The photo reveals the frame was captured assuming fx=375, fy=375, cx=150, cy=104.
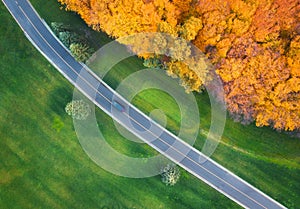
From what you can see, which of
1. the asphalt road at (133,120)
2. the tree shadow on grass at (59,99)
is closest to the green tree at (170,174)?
the asphalt road at (133,120)

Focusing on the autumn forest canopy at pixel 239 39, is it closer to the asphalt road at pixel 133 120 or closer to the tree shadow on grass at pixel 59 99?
the asphalt road at pixel 133 120

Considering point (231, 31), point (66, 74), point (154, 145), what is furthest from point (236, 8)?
point (66, 74)

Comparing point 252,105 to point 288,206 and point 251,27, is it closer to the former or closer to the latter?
point 251,27

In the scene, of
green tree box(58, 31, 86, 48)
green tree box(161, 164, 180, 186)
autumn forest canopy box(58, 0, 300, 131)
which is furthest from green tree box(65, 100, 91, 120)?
green tree box(161, 164, 180, 186)

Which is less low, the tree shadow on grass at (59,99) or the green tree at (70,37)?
the green tree at (70,37)

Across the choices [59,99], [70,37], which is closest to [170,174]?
[59,99]

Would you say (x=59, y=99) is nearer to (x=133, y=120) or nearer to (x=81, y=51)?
(x=81, y=51)

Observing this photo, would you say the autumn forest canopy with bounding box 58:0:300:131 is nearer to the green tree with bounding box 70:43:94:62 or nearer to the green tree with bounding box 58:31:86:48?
the green tree with bounding box 70:43:94:62
